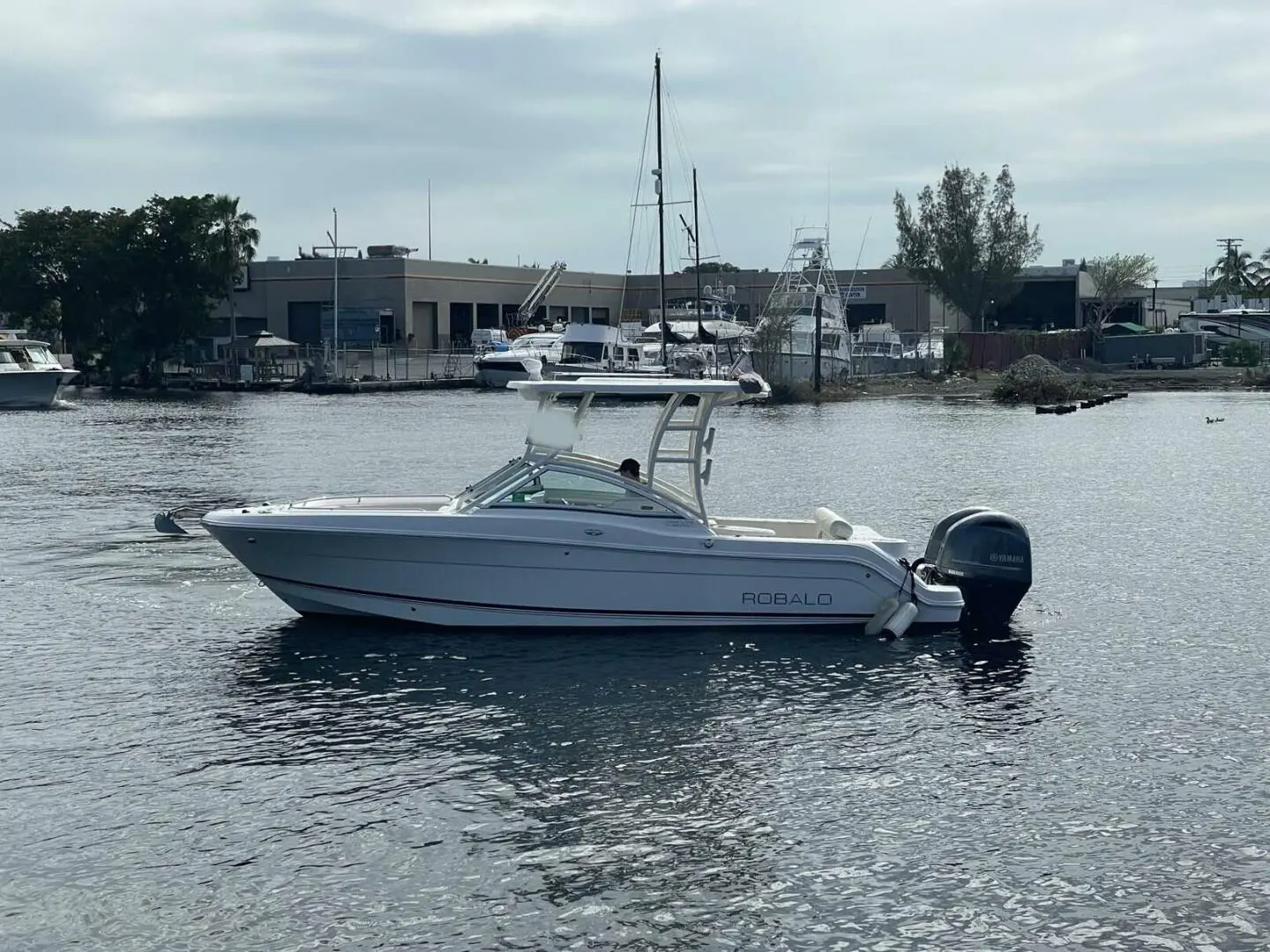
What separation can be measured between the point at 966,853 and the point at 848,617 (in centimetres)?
638

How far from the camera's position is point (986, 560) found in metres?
18.1

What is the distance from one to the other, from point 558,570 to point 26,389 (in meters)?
68.0

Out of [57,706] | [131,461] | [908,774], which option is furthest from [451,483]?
[908,774]

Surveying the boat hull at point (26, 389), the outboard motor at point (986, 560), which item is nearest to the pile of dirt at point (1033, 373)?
the boat hull at point (26, 389)

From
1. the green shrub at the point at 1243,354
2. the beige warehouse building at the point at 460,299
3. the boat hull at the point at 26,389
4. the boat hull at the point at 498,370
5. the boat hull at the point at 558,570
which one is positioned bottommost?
the boat hull at the point at 558,570

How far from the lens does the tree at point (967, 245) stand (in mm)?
111562

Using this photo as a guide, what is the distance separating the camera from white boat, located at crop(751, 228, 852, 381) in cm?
7956

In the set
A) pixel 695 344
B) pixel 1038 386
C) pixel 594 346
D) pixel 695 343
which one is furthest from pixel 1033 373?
pixel 594 346

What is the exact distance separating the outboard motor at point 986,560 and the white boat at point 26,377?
69.0 m

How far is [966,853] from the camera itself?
37.1 ft

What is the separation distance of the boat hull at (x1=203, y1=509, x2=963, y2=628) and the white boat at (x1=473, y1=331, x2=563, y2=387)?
243 ft

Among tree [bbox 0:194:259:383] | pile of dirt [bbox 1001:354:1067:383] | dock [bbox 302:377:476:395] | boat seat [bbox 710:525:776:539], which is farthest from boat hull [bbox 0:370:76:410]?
boat seat [bbox 710:525:776:539]

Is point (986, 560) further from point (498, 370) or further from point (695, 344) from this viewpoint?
point (498, 370)

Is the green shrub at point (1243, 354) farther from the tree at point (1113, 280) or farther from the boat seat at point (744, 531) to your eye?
the boat seat at point (744, 531)
